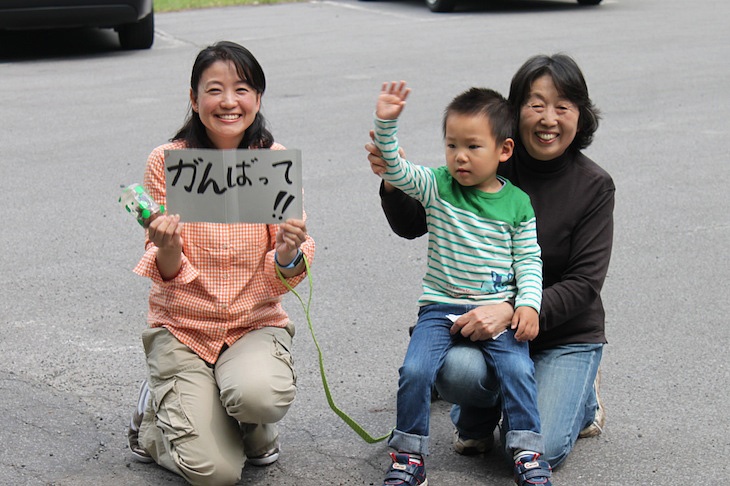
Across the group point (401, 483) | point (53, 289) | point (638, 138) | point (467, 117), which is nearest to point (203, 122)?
point (467, 117)

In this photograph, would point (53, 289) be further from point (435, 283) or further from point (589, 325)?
point (589, 325)

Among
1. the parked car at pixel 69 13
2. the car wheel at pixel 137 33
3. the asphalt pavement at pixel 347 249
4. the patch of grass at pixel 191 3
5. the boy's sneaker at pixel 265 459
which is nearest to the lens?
the boy's sneaker at pixel 265 459

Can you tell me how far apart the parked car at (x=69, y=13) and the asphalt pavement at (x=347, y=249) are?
41 centimetres

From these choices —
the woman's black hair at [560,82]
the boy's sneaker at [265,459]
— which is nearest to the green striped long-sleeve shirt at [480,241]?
the woman's black hair at [560,82]

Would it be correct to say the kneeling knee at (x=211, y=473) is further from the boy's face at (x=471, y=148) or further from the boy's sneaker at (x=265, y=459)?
the boy's face at (x=471, y=148)

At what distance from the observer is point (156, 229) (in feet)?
9.81

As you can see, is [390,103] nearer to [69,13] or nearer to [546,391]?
[546,391]

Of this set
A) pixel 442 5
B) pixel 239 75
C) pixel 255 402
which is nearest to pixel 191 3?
pixel 442 5

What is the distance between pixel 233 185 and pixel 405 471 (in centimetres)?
99

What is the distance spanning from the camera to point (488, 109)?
313 cm

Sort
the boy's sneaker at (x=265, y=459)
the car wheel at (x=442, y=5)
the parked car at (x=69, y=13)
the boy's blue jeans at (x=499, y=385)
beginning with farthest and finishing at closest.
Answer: the car wheel at (x=442, y=5) < the parked car at (x=69, y=13) < the boy's sneaker at (x=265, y=459) < the boy's blue jeans at (x=499, y=385)

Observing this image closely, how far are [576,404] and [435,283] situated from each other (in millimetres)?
596

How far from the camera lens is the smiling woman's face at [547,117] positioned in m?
3.31

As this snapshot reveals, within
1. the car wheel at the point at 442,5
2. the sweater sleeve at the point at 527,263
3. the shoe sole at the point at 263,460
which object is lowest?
the car wheel at the point at 442,5
